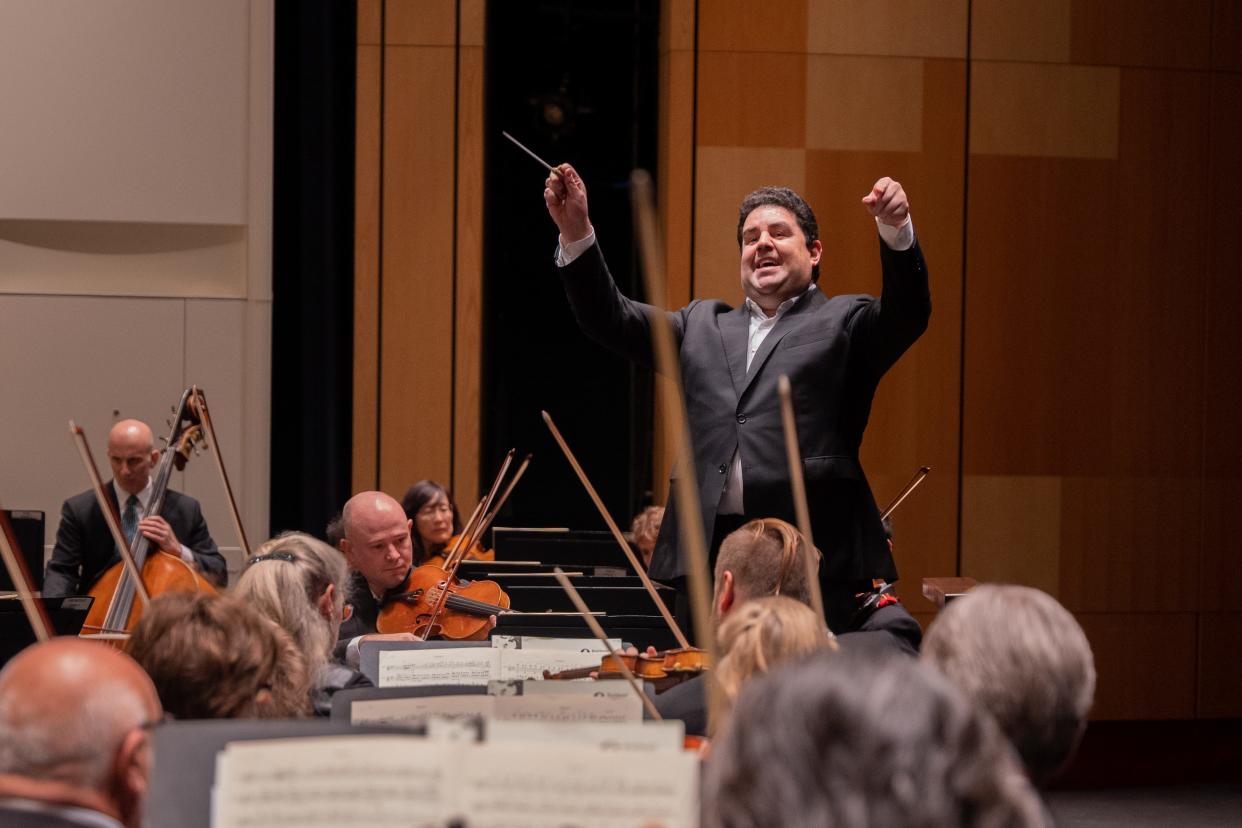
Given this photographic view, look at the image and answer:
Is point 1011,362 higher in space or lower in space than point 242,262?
lower

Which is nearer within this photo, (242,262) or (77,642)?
(77,642)

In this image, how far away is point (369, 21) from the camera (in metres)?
5.46

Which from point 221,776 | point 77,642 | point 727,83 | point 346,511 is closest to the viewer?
point 221,776

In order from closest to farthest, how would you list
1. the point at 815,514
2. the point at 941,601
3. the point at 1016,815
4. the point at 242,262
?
1. the point at 1016,815
2. the point at 815,514
3. the point at 941,601
4. the point at 242,262

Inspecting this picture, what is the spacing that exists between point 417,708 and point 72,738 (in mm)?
642

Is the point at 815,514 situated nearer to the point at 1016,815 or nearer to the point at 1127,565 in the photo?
the point at 1016,815

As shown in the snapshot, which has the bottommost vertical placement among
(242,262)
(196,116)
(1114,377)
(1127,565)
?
(1127,565)

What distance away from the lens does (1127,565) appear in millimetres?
5676

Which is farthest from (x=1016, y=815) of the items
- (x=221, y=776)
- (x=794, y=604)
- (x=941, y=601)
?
(x=941, y=601)

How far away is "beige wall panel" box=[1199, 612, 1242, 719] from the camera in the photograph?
5.72 meters

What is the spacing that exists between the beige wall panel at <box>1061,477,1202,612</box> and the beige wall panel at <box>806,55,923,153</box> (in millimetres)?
1576

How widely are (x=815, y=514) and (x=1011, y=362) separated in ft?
10.4

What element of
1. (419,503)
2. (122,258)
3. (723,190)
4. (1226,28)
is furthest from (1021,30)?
(122,258)

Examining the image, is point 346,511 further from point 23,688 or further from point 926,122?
point 926,122
